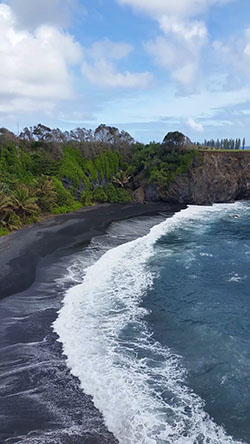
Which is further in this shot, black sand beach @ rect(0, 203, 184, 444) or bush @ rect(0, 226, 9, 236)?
bush @ rect(0, 226, 9, 236)

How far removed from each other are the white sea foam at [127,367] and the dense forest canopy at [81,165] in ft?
71.8

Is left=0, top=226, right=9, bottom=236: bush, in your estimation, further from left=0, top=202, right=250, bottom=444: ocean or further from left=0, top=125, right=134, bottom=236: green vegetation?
left=0, top=202, right=250, bottom=444: ocean

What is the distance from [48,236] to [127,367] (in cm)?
2369

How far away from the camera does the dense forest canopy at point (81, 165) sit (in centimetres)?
4781

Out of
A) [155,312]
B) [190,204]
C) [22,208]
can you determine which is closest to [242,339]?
[155,312]

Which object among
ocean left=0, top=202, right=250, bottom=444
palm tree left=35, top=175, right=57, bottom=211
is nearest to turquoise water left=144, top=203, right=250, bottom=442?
ocean left=0, top=202, right=250, bottom=444

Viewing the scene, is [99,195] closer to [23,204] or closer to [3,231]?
[23,204]

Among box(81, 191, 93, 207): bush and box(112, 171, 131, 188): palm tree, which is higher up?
box(112, 171, 131, 188): palm tree

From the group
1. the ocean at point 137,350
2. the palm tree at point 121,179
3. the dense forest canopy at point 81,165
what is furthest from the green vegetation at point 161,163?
the ocean at point 137,350

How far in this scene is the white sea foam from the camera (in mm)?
12492

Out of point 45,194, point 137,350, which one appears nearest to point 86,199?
point 45,194

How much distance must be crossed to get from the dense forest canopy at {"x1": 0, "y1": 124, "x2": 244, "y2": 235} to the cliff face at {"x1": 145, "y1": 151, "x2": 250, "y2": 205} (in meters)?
1.55

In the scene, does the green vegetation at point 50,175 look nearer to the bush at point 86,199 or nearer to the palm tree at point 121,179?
the bush at point 86,199

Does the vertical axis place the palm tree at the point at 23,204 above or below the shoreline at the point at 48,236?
above
